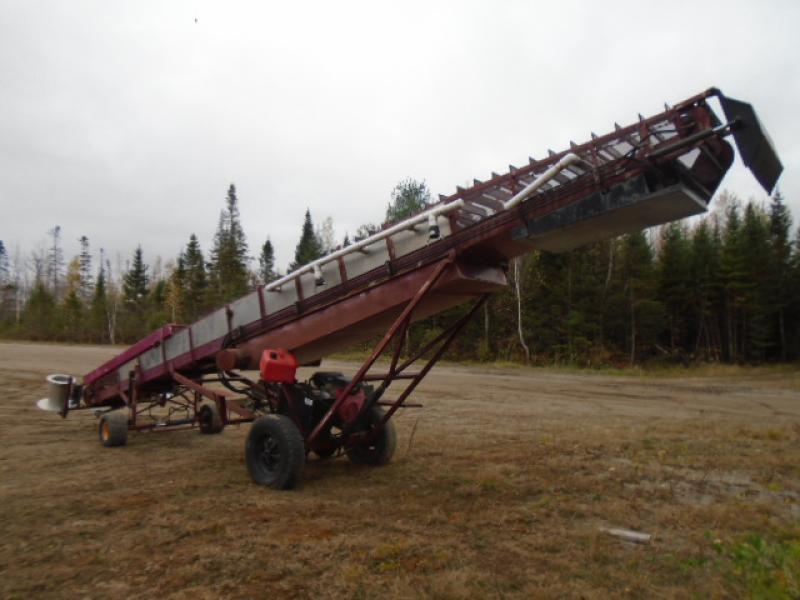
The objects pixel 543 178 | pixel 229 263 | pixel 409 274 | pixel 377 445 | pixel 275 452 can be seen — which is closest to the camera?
pixel 543 178

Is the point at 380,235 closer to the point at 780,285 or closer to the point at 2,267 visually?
the point at 780,285

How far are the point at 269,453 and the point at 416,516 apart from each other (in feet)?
7.47

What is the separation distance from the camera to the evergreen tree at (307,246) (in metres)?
56.0

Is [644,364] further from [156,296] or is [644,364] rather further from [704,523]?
[156,296]

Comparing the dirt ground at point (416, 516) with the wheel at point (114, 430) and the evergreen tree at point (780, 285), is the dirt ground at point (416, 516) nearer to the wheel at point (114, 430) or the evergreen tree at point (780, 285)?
the wheel at point (114, 430)

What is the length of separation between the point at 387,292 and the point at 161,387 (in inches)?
231

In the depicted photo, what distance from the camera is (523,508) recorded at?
5758 millimetres

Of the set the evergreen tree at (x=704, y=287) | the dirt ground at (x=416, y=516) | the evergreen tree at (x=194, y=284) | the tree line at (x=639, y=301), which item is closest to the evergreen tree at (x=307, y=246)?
the tree line at (x=639, y=301)

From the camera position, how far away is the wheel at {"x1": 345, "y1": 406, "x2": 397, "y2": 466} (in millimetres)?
7664

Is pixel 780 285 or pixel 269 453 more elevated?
pixel 780 285

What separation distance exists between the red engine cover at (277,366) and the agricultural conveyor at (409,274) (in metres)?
0.02

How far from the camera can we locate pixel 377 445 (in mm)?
7770

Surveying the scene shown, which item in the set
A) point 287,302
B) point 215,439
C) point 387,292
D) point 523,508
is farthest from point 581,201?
point 215,439

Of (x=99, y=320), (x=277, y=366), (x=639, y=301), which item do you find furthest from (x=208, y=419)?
(x=99, y=320)
